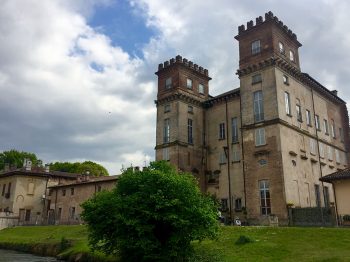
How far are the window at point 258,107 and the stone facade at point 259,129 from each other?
4.5 inches

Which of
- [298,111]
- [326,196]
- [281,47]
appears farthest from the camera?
[326,196]

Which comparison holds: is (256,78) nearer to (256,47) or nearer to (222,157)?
(256,47)

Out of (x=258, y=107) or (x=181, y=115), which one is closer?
(x=258, y=107)

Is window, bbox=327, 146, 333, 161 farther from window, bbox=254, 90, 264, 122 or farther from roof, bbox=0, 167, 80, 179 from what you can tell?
roof, bbox=0, 167, 80, 179

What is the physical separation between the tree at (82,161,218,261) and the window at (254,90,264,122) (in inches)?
736

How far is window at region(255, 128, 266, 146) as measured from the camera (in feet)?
129

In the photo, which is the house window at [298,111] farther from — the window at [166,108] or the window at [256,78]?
the window at [166,108]

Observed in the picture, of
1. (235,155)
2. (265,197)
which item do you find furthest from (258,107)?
(265,197)

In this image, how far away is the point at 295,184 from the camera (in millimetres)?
38125

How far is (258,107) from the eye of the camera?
40.9 m

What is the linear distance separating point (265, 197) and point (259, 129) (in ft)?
24.0

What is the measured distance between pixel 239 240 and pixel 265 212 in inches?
546

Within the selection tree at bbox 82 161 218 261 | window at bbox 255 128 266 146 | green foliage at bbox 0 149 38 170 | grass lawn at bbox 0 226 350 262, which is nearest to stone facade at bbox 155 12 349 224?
window at bbox 255 128 266 146

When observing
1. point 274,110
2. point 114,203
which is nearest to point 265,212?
point 274,110
